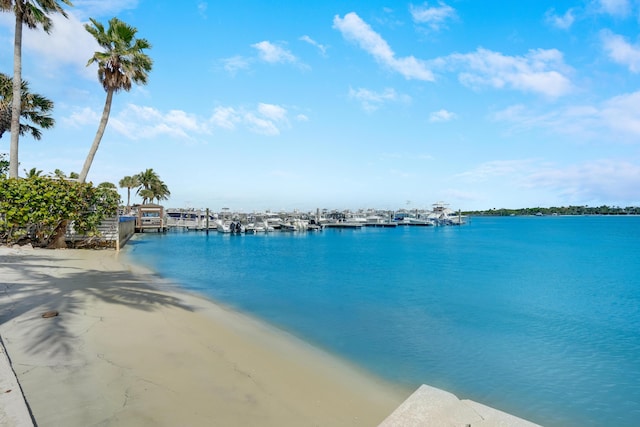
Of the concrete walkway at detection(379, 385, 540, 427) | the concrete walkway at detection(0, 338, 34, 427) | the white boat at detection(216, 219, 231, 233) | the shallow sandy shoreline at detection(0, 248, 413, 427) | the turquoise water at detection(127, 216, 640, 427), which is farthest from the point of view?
the white boat at detection(216, 219, 231, 233)

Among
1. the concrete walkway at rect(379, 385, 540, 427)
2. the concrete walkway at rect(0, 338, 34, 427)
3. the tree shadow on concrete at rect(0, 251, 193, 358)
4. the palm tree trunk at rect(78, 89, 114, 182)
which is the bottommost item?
the tree shadow on concrete at rect(0, 251, 193, 358)

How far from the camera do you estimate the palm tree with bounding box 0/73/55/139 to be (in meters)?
24.3

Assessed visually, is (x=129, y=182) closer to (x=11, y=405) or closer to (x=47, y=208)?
(x=47, y=208)

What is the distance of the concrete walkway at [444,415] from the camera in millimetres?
2475

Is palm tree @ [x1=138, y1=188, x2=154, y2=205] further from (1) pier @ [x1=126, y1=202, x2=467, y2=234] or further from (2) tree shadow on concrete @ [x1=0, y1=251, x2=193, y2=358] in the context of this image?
(2) tree shadow on concrete @ [x1=0, y1=251, x2=193, y2=358]

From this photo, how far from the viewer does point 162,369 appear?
5840 millimetres

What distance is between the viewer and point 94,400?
4469 millimetres

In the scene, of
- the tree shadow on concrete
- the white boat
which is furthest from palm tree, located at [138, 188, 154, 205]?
the tree shadow on concrete

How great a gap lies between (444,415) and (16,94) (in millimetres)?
27495

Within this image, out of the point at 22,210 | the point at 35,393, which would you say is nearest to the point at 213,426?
the point at 35,393

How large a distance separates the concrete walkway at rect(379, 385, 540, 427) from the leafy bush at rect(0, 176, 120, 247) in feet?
75.1

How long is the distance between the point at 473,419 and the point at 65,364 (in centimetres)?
576

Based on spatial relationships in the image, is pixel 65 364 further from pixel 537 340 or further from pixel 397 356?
pixel 537 340

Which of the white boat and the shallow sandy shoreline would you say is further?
the white boat
